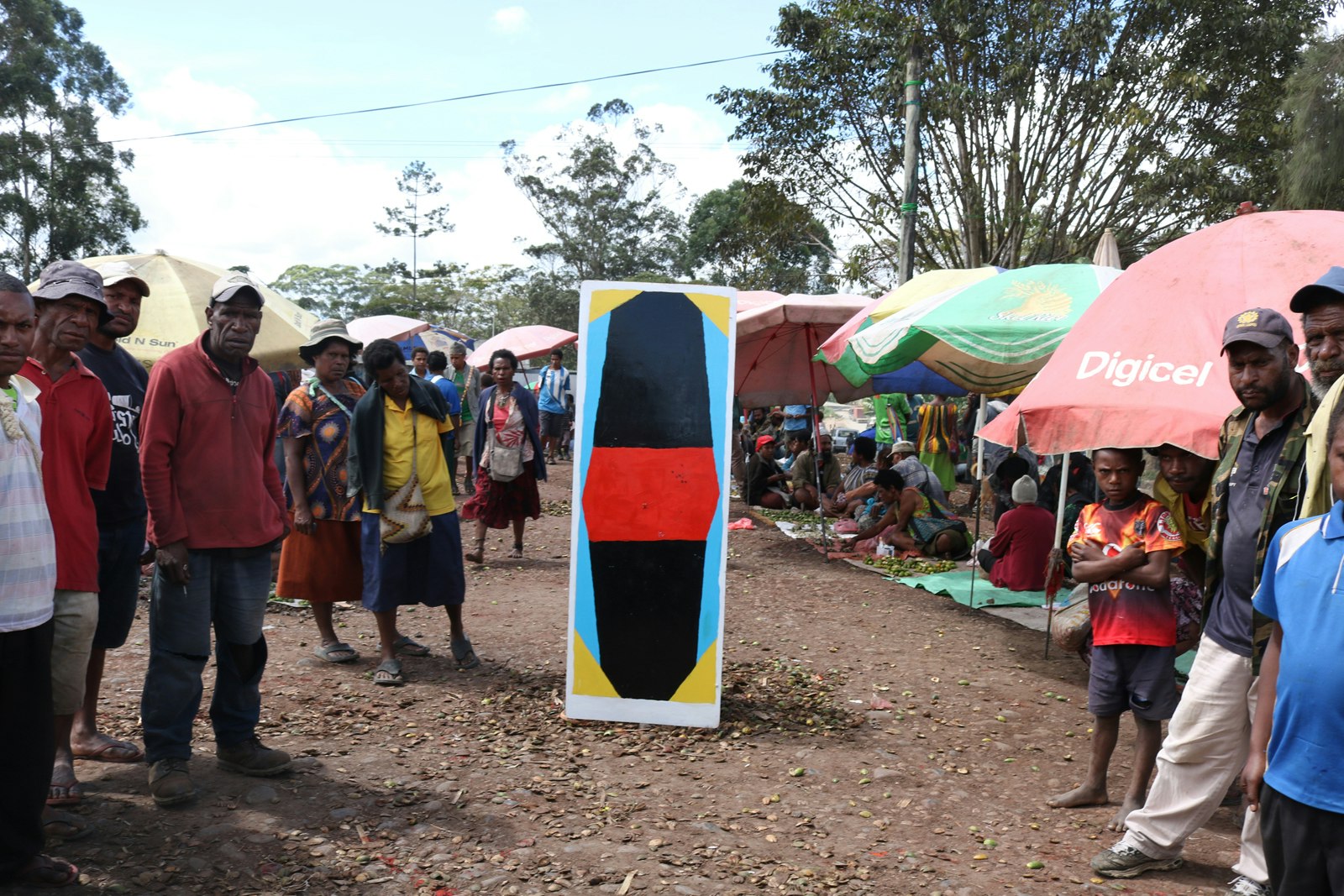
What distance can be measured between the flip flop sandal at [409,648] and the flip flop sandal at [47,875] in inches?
122

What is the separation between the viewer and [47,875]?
3.20m

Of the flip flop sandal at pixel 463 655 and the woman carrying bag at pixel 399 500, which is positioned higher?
the woman carrying bag at pixel 399 500

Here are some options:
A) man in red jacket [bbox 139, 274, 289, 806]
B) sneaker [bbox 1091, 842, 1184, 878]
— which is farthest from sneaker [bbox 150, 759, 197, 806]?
sneaker [bbox 1091, 842, 1184, 878]

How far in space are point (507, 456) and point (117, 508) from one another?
5125 millimetres

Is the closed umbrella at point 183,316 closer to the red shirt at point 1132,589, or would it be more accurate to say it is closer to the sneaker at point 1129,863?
the red shirt at point 1132,589

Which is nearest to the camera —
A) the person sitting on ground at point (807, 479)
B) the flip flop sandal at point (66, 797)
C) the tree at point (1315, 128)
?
the flip flop sandal at point (66, 797)

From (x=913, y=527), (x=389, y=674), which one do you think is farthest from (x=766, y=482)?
(x=389, y=674)

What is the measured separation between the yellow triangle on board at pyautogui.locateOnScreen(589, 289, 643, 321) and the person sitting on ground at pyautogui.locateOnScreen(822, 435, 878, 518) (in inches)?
299

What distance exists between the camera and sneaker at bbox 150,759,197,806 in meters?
3.87

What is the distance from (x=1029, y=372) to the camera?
7.57 metres

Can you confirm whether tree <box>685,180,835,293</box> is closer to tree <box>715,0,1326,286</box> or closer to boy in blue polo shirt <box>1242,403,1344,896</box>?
tree <box>715,0,1326,286</box>

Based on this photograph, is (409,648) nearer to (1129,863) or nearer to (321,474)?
(321,474)

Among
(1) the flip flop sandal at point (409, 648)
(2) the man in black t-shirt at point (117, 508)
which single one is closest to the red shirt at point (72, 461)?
(2) the man in black t-shirt at point (117, 508)

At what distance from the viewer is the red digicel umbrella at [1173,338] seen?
428 cm
